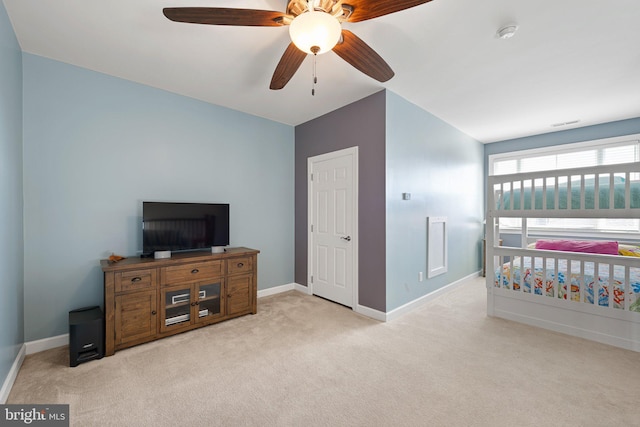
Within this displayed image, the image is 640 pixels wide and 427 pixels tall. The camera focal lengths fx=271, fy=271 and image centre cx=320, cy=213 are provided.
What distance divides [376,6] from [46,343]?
12.2 feet

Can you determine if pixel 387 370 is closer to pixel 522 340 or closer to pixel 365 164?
pixel 522 340

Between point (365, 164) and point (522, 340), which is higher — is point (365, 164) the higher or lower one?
the higher one

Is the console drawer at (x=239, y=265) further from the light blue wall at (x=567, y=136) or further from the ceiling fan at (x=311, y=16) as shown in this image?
the light blue wall at (x=567, y=136)

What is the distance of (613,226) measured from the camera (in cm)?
423

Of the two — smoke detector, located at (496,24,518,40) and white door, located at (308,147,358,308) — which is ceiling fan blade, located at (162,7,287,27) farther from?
white door, located at (308,147,358,308)

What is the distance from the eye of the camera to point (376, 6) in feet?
4.86

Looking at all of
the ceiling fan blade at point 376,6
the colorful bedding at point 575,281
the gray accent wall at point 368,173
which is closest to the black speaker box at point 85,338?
the gray accent wall at point 368,173

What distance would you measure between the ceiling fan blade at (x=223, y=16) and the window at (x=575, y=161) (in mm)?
5234

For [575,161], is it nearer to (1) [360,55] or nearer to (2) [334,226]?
(2) [334,226]

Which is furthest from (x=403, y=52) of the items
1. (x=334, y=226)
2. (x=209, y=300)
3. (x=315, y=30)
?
(x=209, y=300)

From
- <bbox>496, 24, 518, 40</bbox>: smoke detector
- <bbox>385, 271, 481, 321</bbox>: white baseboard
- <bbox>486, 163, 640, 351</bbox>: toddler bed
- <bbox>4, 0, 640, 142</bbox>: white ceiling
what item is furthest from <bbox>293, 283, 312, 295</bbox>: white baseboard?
<bbox>496, 24, 518, 40</bbox>: smoke detector

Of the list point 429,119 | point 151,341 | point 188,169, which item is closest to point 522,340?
point 429,119

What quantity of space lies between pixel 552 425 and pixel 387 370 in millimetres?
982

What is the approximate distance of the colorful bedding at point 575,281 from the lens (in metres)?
2.55
